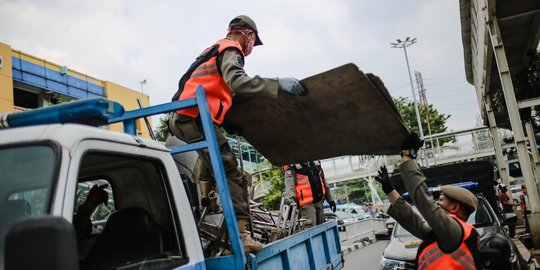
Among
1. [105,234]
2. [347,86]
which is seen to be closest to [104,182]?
[105,234]

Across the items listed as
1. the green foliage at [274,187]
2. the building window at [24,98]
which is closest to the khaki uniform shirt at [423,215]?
the building window at [24,98]

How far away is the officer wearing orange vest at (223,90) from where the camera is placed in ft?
10.00

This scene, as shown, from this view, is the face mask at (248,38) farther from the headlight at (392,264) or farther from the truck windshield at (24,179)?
the headlight at (392,264)

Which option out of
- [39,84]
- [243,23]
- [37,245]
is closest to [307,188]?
[243,23]

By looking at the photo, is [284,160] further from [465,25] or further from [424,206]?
[465,25]

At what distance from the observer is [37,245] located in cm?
114

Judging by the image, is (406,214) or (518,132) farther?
(518,132)

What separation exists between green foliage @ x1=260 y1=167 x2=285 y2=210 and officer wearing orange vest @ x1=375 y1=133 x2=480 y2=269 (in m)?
17.3

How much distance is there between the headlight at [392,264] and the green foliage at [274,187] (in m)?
14.3

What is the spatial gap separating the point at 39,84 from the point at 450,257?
16963 mm

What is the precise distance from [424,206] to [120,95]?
746 inches

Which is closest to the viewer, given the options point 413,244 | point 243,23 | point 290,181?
point 243,23

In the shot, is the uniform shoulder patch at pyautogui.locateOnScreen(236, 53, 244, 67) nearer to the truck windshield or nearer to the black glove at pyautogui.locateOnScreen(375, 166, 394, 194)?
the black glove at pyautogui.locateOnScreen(375, 166, 394, 194)

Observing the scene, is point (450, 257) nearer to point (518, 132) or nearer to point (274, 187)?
point (518, 132)
